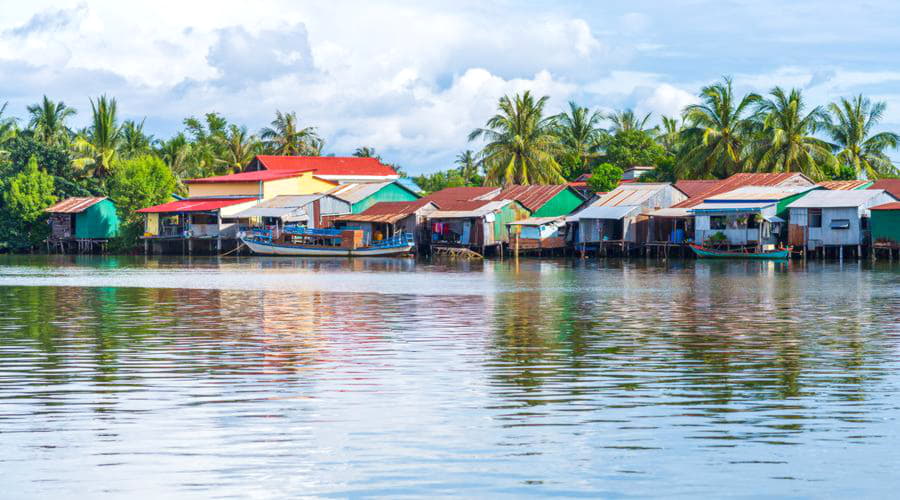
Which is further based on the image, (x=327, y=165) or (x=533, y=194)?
(x=327, y=165)

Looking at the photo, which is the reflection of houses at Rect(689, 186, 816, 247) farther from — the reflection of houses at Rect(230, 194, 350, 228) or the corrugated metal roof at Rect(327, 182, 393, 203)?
the reflection of houses at Rect(230, 194, 350, 228)

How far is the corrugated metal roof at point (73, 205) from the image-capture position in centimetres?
6994

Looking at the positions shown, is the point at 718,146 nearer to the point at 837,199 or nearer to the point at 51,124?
the point at 837,199

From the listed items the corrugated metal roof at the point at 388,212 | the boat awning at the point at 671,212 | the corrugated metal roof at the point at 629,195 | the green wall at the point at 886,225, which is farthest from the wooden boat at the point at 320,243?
the green wall at the point at 886,225

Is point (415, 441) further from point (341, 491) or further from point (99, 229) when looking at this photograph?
point (99, 229)

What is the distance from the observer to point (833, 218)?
50.8 meters

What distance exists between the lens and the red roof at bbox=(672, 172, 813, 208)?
54031 mm

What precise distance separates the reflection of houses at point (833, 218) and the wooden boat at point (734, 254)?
1.20m

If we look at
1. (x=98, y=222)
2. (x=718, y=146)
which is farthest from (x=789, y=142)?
(x=98, y=222)

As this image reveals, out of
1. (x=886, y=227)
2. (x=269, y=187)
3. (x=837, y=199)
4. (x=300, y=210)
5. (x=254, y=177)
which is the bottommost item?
(x=886, y=227)

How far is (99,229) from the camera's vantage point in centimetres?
7206

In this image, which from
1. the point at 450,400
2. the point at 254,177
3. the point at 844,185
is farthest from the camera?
the point at 254,177

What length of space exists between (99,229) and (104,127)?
6.45 m

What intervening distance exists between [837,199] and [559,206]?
15.2 metres
